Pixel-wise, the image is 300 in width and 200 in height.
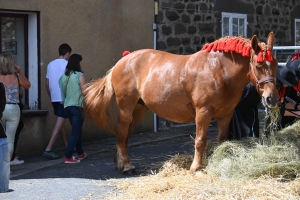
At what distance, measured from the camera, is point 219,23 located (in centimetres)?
1330

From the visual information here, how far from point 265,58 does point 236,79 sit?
0.45 m

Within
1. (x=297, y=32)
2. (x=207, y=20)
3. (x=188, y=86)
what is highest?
(x=207, y=20)

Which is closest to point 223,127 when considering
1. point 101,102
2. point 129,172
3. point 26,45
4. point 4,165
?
point 129,172

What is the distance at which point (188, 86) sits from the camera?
23.7 ft

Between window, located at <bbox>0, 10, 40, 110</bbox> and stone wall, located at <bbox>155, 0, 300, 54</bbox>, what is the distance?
9.40ft

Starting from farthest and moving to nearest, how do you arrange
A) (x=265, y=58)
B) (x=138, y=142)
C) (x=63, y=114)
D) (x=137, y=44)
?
(x=137, y=44)
(x=138, y=142)
(x=63, y=114)
(x=265, y=58)

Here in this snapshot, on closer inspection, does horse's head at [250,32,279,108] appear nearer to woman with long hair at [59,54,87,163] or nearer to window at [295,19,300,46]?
woman with long hair at [59,54,87,163]

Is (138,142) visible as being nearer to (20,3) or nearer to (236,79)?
(20,3)

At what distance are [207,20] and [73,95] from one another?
5.08 m

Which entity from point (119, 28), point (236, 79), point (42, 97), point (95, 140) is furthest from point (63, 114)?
point (236, 79)

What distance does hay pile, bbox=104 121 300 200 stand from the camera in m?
6.19

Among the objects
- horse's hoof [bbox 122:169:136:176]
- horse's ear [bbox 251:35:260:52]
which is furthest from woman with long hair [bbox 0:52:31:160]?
horse's ear [bbox 251:35:260:52]

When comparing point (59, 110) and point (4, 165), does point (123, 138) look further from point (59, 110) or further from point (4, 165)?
point (4, 165)

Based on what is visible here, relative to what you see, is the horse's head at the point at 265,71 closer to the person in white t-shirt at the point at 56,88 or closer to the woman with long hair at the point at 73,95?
the woman with long hair at the point at 73,95
